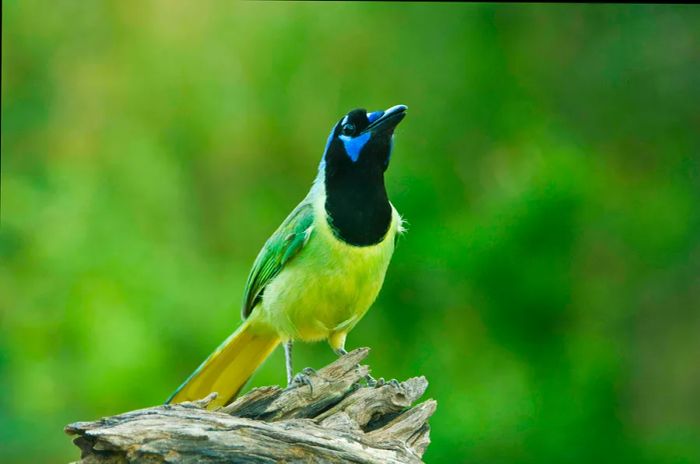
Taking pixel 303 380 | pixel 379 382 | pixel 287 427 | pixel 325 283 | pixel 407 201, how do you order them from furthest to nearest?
pixel 407 201 → pixel 325 283 → pixel 379 382 → pixel 303 380 → pixel 287 427

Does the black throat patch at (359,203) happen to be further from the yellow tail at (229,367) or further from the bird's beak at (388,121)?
the yellow tail at (229,367)

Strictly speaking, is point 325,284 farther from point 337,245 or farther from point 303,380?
point 303,380

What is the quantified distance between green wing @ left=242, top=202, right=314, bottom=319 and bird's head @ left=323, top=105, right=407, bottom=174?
0.79 ft

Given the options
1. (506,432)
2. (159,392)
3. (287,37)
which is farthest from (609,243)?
(159,392)

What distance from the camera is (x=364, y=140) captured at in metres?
3.91

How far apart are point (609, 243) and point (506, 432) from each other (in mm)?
1964

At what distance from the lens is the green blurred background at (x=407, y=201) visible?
6.74 m

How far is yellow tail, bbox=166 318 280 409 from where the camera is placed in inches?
163

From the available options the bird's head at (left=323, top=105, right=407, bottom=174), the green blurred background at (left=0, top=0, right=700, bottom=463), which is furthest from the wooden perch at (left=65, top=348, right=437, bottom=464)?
the green blurred background at (left=0, top=0, right=700, bottom=463)

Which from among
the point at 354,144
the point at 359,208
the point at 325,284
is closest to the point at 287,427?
the point at 325,284

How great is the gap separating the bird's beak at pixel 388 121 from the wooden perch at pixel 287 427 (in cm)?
86

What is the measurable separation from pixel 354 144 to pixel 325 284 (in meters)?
0.57

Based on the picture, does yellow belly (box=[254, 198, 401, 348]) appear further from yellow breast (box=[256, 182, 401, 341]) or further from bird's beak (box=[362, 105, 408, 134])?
bird's beak (box=[362, 105, 408, 134])

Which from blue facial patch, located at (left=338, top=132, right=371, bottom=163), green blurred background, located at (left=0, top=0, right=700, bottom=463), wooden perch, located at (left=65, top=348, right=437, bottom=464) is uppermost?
green blurred background, located at (left=0, top=0, right=700, bottom=463)
